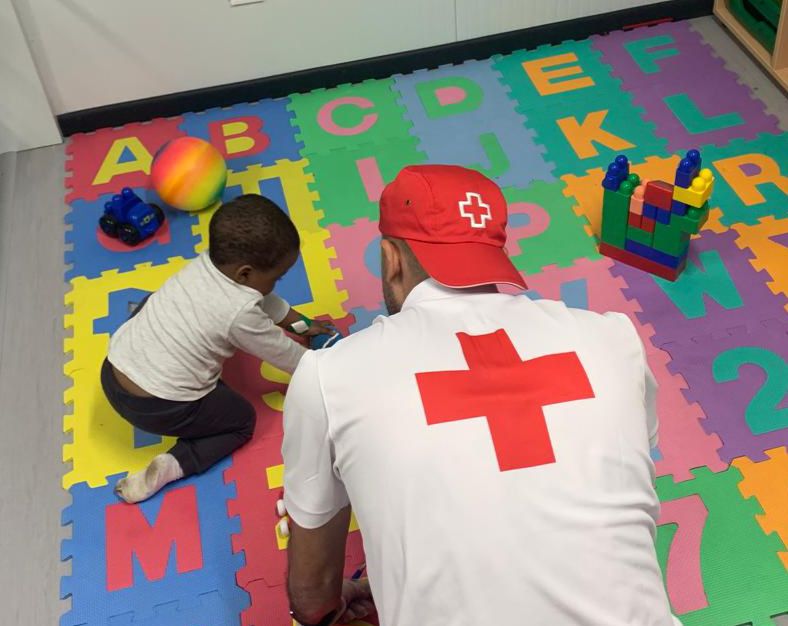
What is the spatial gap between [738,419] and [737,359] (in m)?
0.17

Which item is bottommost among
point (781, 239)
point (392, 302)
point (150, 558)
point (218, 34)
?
point (150, 558)

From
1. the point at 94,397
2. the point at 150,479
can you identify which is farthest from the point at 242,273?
the point at 94,397

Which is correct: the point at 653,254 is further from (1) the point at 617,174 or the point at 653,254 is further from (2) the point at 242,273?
(2) the point at 242,273

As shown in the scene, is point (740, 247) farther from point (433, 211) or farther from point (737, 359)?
point (433, 211)

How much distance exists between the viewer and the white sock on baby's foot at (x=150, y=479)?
78.1 inches

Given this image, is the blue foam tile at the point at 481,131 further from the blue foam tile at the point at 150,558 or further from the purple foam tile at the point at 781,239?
the blue foam tile at the point at 150,558

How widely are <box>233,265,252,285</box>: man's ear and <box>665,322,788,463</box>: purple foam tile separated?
3.39 ft

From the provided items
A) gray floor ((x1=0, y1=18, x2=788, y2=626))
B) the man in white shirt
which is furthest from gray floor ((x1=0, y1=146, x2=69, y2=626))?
A: the man in white shirt

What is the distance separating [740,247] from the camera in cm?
238

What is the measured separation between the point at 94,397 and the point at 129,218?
576 millimetres

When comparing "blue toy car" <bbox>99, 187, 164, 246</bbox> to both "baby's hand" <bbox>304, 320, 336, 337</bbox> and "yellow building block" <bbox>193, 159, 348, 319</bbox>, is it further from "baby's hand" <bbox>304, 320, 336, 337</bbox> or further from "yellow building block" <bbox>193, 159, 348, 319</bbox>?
"baby's hand" <bbox>304, 320, 336, 337</bbox>

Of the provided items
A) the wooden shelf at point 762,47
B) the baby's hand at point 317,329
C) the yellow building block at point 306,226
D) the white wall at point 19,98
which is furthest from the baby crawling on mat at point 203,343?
the wooden shelf at point 762,47

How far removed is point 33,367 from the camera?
7.52ft

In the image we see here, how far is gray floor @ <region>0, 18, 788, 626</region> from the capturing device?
191cm
